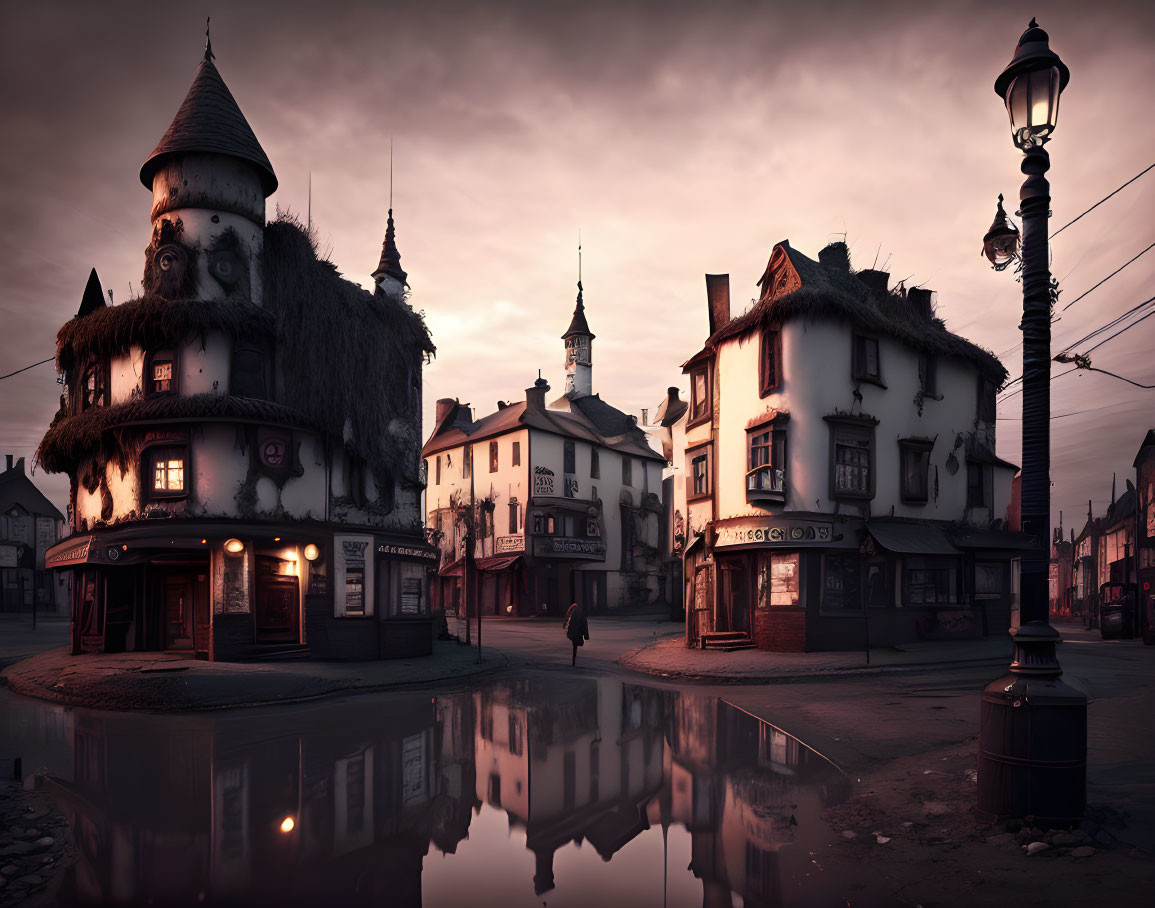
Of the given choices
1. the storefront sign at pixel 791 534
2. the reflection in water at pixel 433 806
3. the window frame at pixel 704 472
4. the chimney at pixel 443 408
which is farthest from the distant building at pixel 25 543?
the reflection in water at pixel 433 806

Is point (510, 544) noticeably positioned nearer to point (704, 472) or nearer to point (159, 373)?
point (704, 472)

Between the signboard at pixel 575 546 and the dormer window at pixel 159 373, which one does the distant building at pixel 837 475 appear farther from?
the signboard at pixel 575 546

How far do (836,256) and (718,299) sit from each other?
448cm

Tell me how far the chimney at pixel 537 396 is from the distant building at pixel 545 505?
0.30 ft

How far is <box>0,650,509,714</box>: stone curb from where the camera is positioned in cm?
1600

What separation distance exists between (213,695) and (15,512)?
49359 millimetres

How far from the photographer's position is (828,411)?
25.1 metres

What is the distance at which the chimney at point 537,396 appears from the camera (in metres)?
50.4

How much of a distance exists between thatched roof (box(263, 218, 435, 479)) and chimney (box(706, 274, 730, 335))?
39.9 ft

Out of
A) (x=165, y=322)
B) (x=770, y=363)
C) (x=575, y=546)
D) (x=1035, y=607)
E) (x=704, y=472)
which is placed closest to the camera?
(x=1035, y=607)

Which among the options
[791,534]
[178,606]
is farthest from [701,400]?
[178,606]

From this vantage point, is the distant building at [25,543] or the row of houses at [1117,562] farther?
the distant building at [25,543]

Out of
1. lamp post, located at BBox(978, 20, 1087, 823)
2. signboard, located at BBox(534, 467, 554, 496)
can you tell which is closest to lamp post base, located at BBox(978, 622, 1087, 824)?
lamp post, located at BBox(978, 20, 1087, 823)

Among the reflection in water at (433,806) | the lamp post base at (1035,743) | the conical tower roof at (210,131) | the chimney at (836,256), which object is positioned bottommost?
the reflection in water at (433,806)
